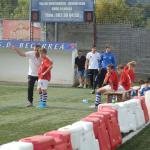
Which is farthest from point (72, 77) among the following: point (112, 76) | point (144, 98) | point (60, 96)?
point (144, 98)

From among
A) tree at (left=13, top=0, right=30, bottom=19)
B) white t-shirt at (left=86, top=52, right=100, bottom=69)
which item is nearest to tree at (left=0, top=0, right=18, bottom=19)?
tree at (left=13, top=0, right=30, bottom=19)

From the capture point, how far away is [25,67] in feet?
104

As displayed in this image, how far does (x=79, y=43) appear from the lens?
111 ft

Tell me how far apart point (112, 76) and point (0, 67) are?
15.4 m

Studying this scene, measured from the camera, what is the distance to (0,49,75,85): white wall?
30984mm

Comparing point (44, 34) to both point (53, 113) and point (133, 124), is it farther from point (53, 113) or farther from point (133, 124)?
point (133, 124)

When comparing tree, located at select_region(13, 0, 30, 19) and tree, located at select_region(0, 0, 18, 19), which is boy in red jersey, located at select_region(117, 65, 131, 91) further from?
tree, located at select_region(13, 0, 30, 19)

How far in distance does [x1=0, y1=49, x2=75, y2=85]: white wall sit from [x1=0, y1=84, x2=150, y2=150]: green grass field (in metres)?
8.06

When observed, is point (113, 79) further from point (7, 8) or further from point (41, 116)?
point (7, 8)

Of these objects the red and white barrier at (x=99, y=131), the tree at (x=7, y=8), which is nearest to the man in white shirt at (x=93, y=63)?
the red and white barrier at (x=99, y=131)

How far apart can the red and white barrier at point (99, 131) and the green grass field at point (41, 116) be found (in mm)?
341

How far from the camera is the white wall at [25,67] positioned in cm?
3098

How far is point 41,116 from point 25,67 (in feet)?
54.3

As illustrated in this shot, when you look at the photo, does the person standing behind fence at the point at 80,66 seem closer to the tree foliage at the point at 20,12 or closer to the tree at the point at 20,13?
the tree at the point at 20,13
